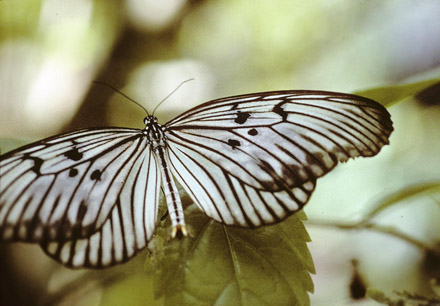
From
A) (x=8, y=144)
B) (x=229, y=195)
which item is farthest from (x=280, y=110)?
(x=8, y=144)

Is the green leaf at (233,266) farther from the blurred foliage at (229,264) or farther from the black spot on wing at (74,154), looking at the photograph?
the black spot on wing at (74,154)

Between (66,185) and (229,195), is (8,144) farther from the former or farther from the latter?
(229,195)

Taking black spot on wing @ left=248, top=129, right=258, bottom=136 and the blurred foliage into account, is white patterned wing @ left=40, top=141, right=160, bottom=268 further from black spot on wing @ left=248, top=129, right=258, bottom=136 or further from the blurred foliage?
black spot on wing @ left=248, top=129, right=258, bottom=136

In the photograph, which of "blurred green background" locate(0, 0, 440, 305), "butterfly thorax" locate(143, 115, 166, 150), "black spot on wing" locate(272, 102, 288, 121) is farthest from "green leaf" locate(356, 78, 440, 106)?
"butterfly thorax" locate(143, 115, 166, 150)

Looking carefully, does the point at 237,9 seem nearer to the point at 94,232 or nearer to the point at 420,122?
the point at 420,122

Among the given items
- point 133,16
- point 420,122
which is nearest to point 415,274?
point 420,122

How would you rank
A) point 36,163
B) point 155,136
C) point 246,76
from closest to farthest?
point 36,163, point 155,136, point 246,76
